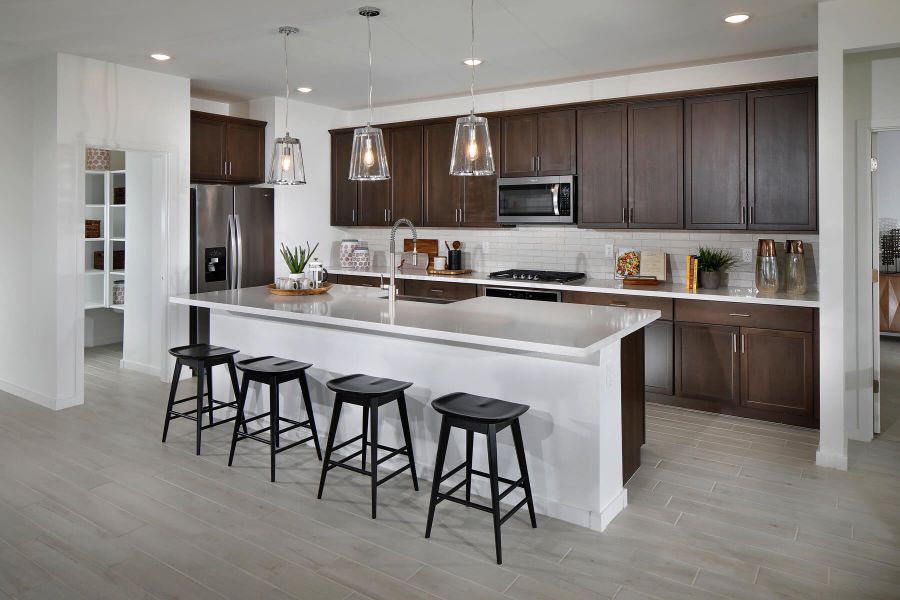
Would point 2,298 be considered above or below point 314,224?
below

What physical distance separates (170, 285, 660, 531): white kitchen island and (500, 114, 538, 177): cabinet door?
6.91 feet

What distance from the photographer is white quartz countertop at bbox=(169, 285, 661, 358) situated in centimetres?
286

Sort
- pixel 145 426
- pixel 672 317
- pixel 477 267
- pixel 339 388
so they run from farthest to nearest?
1. pixel 477 267
2. pixel 672 317
3. pixel 145 426
4. pixel 339 388

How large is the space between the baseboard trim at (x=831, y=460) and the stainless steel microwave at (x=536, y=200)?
2676mm

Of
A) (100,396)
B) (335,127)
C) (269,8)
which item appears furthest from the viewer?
(335,127)

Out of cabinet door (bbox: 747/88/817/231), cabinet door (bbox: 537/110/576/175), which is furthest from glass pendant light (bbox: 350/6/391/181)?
cabinet door (bbox: 747/88/817/231)

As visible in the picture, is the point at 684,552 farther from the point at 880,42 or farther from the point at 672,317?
the point at 880,42

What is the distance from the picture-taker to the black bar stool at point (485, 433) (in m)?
2.69

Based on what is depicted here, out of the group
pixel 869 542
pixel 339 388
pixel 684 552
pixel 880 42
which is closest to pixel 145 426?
pixel 339 388

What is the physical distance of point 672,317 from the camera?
4.84 metres

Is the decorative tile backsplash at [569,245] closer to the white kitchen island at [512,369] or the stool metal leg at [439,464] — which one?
the white kitchen island at [512,369]

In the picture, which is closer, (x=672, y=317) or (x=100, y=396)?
(x=672, y=317)

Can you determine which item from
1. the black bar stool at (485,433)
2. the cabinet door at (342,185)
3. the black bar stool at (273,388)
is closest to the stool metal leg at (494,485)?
the black bar stool at (485,433)

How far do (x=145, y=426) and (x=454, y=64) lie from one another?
3550 mm
